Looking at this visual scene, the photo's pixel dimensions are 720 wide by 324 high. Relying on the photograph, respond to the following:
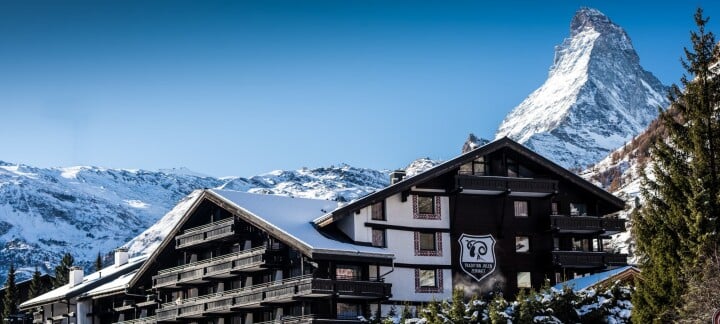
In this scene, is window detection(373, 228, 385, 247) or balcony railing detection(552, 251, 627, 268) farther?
balcony railing detection(552, 251, 627, 268)

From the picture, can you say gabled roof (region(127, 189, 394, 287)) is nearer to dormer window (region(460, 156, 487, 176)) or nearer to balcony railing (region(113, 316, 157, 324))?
balcony railing (region(113, 316, 157, 324))

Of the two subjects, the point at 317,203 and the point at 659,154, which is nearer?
the point at 659,154

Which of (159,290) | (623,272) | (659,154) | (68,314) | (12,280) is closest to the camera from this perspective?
(659,154)

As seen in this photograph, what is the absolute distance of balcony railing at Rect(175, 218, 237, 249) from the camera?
67250 mm

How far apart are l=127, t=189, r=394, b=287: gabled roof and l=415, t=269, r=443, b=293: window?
139 inches

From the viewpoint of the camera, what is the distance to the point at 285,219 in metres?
65.0

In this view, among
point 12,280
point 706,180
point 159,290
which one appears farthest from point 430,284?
point 12,280

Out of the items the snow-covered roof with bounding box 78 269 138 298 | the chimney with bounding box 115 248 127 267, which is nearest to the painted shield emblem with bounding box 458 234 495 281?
the snow-covered roof with bounding box 78 269 138 298

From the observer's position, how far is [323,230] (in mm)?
64625

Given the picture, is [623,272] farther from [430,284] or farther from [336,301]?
[336,301]

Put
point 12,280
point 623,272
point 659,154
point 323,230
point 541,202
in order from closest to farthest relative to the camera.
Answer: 1. point 659,154
2. point 623,272
3. point 323,230
4. point 541,202
5. point 12,280

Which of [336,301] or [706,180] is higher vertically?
[706,180]

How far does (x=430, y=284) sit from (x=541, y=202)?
935 centimetres

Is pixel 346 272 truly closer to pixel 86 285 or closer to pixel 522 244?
pixel 522 244
